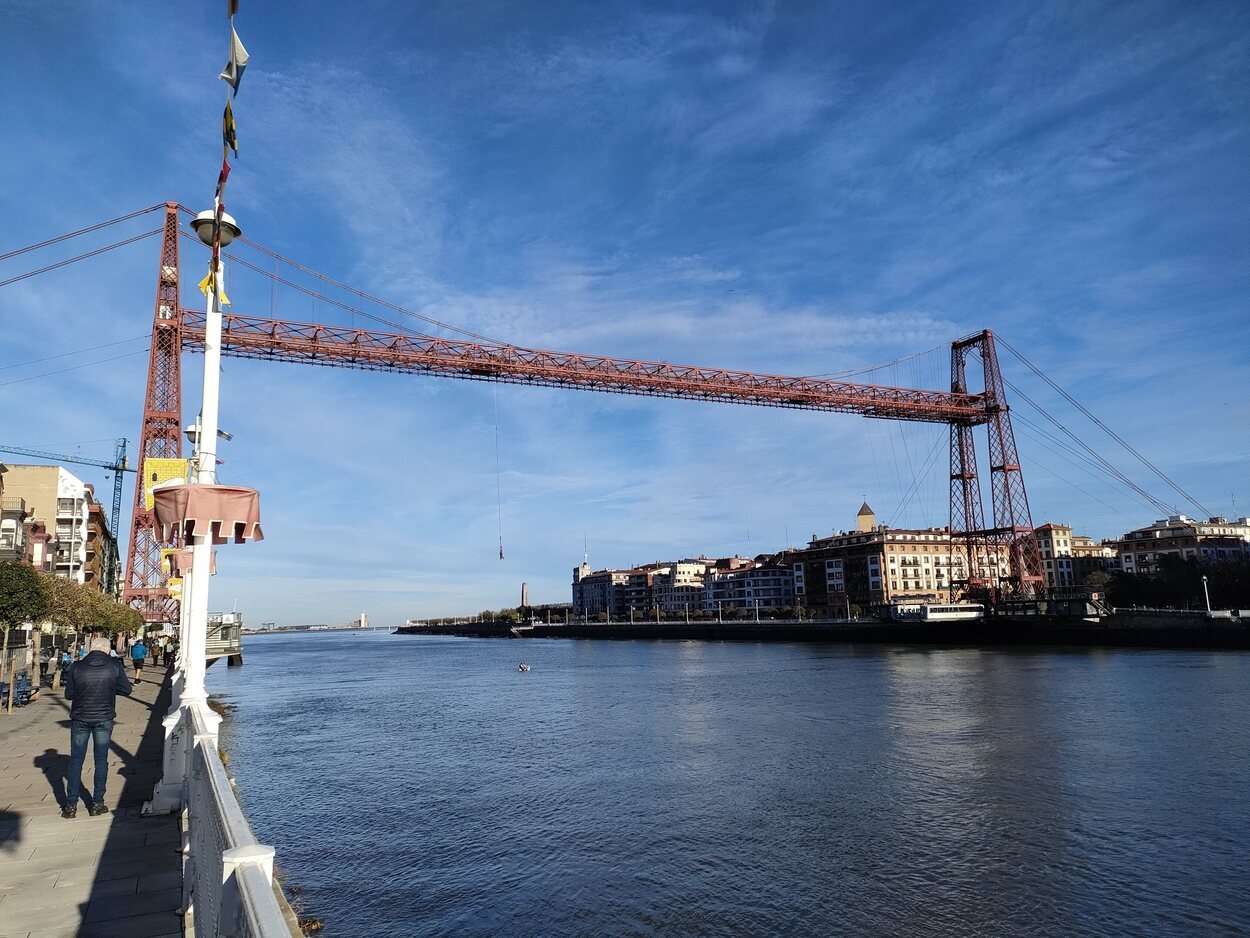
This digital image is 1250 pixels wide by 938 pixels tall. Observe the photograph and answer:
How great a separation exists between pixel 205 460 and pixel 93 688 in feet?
9.11

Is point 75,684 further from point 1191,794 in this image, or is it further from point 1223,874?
point 1191,794

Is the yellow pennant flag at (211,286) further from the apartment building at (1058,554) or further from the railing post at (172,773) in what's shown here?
the apartment building at (1058,554)

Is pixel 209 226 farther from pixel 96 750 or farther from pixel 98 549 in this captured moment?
pixel 98 549

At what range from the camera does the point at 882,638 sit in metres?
84.4

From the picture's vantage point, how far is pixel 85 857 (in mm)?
7281

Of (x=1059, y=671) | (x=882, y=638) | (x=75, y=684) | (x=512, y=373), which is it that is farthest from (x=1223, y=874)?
(x=882, y=638)

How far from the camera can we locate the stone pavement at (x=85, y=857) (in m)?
5.88

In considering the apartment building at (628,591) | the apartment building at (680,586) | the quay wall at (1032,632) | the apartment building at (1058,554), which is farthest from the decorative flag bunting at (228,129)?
the apartment building at (628,591)

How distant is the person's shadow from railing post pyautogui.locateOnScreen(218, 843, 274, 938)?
7.52m

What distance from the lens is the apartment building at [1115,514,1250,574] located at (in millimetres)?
112500

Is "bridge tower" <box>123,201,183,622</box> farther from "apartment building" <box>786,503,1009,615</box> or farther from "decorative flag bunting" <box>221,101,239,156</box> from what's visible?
"apartment building" <box>786,503,1009,615</box>

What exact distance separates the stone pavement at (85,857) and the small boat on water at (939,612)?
264 feet

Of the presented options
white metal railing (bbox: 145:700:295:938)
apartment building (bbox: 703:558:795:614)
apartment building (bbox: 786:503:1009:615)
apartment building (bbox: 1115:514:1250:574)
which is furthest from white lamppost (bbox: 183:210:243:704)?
apartment building (bbox: 703:558:795:614)

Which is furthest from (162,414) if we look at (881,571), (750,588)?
(750,588)
